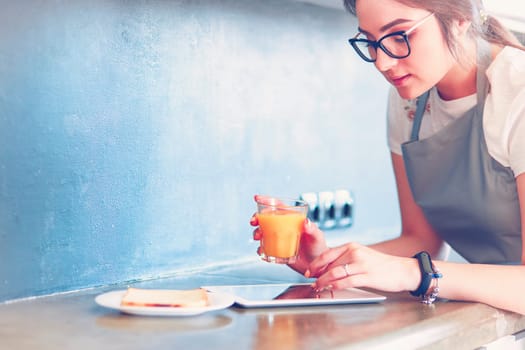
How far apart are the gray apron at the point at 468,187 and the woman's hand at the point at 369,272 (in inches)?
13.5

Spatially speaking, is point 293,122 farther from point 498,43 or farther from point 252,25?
point 498,43

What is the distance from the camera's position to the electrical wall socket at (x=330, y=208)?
2.27m

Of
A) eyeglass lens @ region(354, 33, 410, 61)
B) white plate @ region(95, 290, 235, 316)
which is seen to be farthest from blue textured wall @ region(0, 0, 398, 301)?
eyeglass lens @ region(354, 33, 410, 61)

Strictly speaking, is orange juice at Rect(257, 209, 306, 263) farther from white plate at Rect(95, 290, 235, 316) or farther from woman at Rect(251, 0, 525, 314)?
white plate at Rect(95, 290, 235, 316)

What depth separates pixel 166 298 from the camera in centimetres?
133

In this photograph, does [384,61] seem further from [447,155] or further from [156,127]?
[156,127]

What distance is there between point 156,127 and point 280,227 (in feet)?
1.37

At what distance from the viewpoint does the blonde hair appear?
5.07ft

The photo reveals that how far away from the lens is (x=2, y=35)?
143 cm

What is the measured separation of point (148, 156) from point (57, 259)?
320 millimetres

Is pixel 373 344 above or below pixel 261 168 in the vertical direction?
below

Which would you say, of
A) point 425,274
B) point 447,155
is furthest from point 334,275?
point 447,155

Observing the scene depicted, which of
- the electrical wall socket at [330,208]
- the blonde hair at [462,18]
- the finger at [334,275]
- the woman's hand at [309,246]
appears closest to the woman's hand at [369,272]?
the finger at [334,275]

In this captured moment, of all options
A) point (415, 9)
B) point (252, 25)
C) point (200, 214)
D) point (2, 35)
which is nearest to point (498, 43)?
point (415, 9)
